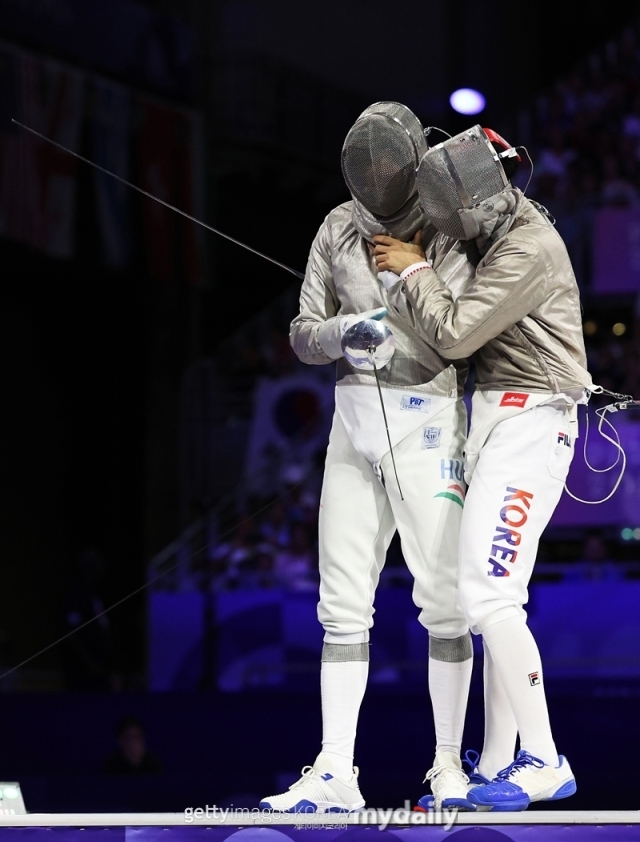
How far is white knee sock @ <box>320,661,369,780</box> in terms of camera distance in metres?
2.50

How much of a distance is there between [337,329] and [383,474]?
0.33m

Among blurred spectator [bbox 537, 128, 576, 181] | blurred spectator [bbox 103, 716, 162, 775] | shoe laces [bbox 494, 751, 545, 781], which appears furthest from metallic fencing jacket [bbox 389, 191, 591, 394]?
blurred spectator [bbox 537, 128, 576, 181]

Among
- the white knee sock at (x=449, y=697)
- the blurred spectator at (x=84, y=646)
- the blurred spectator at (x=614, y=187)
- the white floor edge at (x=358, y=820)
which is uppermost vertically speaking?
the blurred spectator at (x=614, y=187)

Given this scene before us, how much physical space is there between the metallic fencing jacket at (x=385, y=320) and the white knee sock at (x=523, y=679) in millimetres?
537

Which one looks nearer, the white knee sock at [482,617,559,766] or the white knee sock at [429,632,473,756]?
the white knee sock at [482,617,559,766]

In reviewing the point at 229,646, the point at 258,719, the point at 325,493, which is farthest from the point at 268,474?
the point at 325,493

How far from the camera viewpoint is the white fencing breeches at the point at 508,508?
92.0 inches

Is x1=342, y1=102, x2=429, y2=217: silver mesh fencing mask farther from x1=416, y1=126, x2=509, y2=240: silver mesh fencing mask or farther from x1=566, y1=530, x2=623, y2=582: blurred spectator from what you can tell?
x1=566, y1=530, x2=623, y2=582: blurred spectator

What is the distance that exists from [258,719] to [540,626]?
2096 mm

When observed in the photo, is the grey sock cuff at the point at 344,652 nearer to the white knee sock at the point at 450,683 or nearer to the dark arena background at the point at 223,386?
the white knee sock at the point at 450,683

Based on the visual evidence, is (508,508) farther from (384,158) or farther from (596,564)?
(596,564)

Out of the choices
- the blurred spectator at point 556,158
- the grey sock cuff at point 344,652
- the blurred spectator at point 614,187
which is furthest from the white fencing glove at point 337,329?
the blurred spectator at point 556,158

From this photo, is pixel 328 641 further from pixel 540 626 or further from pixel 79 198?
pixel 79 198

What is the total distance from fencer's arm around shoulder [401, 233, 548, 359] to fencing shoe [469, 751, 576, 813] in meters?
0.83
